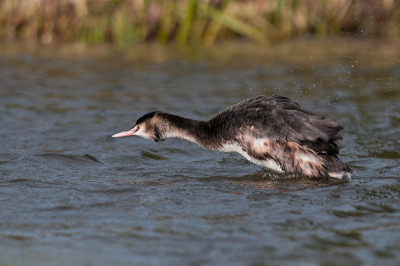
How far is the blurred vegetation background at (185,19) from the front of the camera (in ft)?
46.2

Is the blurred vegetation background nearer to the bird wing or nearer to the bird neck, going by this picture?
the bird neck

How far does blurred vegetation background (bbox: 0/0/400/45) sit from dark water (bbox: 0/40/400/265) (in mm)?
1729

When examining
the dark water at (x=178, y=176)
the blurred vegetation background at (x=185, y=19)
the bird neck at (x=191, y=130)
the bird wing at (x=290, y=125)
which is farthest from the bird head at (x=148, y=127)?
the blurred vegetation background at (x=185, y=19)

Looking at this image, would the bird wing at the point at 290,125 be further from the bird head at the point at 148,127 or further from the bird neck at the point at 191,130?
the bird head at the point at 148,127

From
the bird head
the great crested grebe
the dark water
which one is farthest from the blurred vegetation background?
the great crested grebe

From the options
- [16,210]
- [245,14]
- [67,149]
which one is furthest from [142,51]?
[16,210]

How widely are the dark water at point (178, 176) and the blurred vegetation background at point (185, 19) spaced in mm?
1729

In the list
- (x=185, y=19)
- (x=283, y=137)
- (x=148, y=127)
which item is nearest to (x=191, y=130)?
(x=148, y=127)

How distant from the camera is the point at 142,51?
14.5 metres

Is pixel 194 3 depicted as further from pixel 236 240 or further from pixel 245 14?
pixel 236 240

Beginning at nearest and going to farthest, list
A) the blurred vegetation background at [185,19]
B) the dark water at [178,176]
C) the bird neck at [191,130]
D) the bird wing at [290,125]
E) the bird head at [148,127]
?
1. the dark water at [178,176]
2. the bird wing at [290,125]
3. the bird neck at [191,130]
4. the bird head at [148,127]
5. the blurred vegetation background at [185,19]

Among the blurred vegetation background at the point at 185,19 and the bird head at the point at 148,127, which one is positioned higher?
the blurred vegetation background at the point at 185,19

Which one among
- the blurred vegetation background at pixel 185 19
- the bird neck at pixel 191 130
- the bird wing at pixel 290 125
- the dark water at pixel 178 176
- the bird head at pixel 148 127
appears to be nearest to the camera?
the dark water at pixel 178 176

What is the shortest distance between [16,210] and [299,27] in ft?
40.0
